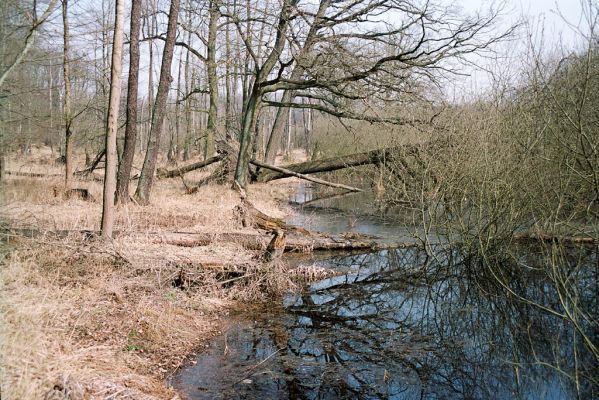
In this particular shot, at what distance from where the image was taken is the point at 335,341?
22.3 feet

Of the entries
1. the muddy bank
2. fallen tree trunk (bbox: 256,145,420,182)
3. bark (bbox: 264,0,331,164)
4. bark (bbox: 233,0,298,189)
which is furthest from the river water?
bark (bbox: 264,0,331,164)

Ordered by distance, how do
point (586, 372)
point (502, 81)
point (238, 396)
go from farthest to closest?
point (502, 81) → point (586, 372) → point (238, 396)

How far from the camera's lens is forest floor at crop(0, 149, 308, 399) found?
4305 mm

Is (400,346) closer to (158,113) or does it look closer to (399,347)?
(399,347)

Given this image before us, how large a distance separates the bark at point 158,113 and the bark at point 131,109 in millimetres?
705

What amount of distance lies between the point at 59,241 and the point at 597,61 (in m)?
7.99

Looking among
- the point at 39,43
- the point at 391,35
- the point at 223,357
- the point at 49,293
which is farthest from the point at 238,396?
the point at 391,35

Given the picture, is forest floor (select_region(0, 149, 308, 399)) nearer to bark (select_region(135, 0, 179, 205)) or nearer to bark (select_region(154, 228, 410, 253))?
bark (select_region(154, 228, 410, 253))

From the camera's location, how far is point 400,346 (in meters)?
6.64

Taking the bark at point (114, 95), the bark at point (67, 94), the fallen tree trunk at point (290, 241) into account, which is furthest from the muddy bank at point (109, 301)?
the bark at point (67, 94)

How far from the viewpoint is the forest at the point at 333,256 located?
544cm

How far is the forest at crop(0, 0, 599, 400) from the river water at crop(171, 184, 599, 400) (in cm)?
4

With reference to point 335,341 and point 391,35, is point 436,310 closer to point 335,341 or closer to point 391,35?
point 335,341

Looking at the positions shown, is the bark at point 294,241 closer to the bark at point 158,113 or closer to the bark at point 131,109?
the bark at point 131,109
